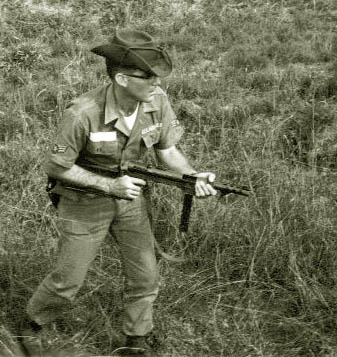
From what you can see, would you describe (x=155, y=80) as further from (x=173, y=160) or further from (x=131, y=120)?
(x=173, y=160)

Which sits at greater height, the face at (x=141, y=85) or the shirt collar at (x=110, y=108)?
the face at (x=141, y=85)

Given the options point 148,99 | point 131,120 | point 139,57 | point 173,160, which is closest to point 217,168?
point 173,160

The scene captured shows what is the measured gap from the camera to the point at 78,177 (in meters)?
3.55

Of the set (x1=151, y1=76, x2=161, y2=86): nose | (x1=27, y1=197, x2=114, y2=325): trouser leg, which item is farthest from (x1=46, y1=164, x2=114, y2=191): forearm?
(x1=151, y1=76, x2=161, y2=86): nose

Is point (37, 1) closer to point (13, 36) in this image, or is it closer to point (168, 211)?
point (13, 36)

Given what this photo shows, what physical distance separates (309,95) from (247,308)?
113 inches

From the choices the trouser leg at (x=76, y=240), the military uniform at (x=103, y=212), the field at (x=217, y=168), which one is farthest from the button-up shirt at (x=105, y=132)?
the field at (x=217, y=168)

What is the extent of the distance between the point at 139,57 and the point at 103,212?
832mm

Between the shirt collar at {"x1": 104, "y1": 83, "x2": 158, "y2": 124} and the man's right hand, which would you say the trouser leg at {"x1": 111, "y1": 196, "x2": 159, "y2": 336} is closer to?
the man's right hand

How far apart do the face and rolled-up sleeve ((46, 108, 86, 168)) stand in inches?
12.1

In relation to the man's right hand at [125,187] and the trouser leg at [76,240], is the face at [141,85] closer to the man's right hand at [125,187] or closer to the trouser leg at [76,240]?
the man's right hand at [125,187]

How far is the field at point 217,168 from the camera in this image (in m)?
4.18

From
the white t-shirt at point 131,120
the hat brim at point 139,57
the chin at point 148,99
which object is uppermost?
the hat brim at point 139,57

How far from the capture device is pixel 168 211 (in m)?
4.96
